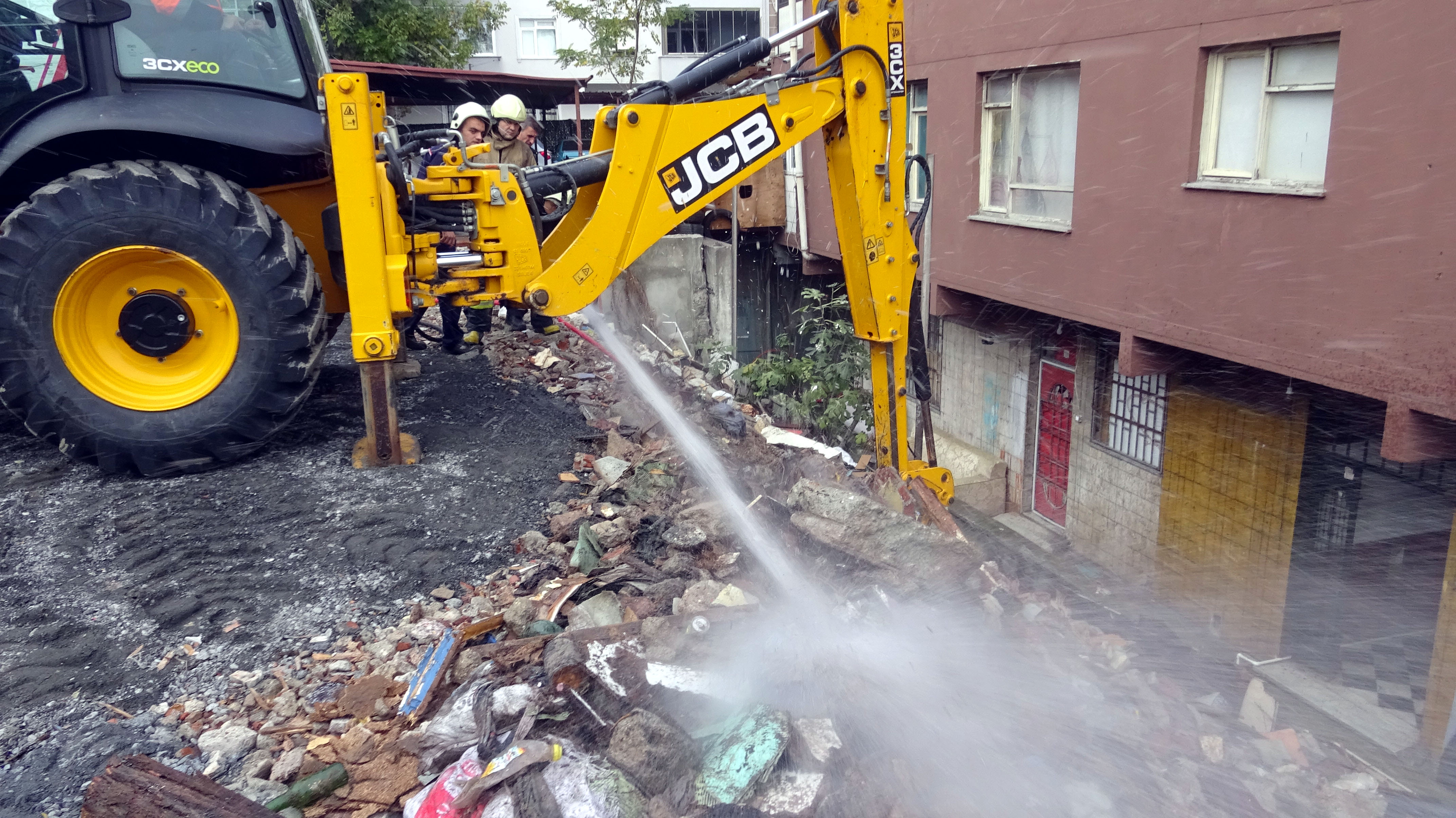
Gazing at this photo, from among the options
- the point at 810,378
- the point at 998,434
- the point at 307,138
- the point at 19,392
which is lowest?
the point at 998,434

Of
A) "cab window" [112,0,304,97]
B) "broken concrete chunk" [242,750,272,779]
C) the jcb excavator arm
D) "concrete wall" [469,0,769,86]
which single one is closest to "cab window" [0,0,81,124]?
"cab window" [112,0,304,97]

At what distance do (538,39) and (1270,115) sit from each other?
80.3ft

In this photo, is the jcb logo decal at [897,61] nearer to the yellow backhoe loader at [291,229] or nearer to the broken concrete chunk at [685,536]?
the yellow backhoe loader at [291,229]

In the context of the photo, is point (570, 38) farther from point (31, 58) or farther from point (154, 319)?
point (154, 319)

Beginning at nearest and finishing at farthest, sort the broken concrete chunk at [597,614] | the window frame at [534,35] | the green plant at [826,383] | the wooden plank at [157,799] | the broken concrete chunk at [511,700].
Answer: the wooden plank at [157,799], the broken concrete chunk at [511,700], the broken concrete chunk at [597,614], the green plant at [826,383], the window frame at [534,35]

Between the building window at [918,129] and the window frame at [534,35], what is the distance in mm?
18273

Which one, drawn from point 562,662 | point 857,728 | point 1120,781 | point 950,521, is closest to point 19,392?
point 562,662

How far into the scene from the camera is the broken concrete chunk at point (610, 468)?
5.55 meters

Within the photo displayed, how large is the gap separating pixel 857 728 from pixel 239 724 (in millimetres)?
2182

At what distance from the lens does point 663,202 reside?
15.4ft

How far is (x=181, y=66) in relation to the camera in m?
5.00

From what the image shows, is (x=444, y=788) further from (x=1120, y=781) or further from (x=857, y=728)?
(x=1120, y=781)

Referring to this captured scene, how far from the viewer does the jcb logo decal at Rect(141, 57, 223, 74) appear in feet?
16.2

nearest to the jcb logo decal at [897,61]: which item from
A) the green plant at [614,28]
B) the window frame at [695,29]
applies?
the green plant at [614,28]
